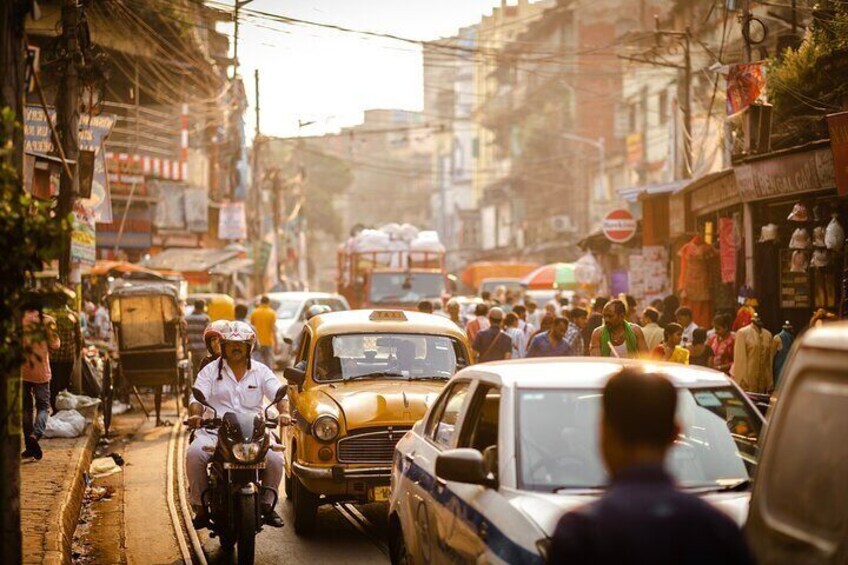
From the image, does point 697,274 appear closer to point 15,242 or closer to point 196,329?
point 196,329

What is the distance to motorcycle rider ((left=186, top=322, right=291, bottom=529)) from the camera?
9852 millimetres

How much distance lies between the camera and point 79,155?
64.3 ft

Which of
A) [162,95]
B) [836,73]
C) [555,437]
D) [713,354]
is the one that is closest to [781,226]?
[836,73]

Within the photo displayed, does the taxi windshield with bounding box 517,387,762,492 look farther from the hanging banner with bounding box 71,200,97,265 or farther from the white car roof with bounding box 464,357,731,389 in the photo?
the hanging banner with bounding box 71,200,97,265

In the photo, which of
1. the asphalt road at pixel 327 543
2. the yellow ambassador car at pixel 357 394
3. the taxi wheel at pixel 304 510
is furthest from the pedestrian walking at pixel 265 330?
the taxi wheel at pixel 304 510

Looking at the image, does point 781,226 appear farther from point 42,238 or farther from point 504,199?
point 504,199

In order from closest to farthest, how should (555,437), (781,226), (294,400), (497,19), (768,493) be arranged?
(768,493) → (555,437) → (294,400) → (781,226) → (497,19)

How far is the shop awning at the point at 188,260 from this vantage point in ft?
133

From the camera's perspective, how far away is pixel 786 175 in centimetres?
1702

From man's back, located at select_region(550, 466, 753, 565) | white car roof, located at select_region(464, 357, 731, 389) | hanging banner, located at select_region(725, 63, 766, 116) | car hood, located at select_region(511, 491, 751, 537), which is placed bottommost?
car hood, located at select_region(511, 491, 751, 537)

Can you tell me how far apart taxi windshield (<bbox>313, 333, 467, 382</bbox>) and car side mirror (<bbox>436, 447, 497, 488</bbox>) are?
6.24 m

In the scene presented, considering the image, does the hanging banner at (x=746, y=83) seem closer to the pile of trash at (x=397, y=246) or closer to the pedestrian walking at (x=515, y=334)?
the pedestrian walking at (x=515, y=334)

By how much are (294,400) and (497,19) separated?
72.3 meters

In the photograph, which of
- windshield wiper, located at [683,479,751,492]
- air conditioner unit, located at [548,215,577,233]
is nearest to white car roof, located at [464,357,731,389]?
windshield wiper, located at [683,479,751,492]
